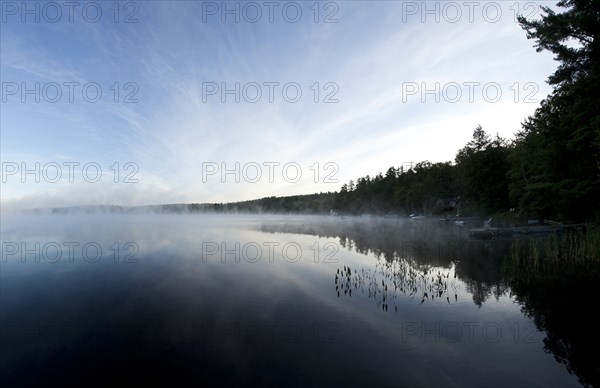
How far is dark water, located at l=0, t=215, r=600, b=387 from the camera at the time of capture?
9.95 meters

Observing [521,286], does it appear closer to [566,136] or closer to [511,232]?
[566,136]

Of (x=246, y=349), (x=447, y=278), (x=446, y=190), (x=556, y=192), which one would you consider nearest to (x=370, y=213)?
(x=446, y=190)

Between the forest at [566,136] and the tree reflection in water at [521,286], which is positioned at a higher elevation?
the forest at [566,136]

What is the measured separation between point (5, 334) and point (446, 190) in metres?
122

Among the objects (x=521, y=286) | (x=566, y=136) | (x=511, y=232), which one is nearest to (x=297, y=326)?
(x=521, y=286)

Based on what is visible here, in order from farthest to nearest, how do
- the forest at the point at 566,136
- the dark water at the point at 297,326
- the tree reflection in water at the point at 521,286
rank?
the forest at the point at 566,136 < the tree reflection in water at the point at 521,286 < the dark water at the point at 297,326

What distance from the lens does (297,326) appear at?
45.9 ft

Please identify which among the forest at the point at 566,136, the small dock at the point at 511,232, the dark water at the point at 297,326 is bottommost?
the dark water at the point at 297,326

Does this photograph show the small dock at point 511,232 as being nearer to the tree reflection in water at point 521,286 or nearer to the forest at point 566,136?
the forest at point 566,136

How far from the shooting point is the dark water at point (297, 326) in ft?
32.7

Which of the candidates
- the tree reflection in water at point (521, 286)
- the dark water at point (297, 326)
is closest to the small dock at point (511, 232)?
the tree reflection in water at point (521, 286)

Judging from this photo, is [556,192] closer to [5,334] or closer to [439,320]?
[439,320]

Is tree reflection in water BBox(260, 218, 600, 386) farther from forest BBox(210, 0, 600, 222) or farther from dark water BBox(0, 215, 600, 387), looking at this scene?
forest BBox(210, 0, 600, 222)

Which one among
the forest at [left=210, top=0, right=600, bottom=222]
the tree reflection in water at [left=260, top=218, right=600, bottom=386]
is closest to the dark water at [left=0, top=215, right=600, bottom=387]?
the tree reflection in water at [left=260, top=218, right=600, bottom=386]
